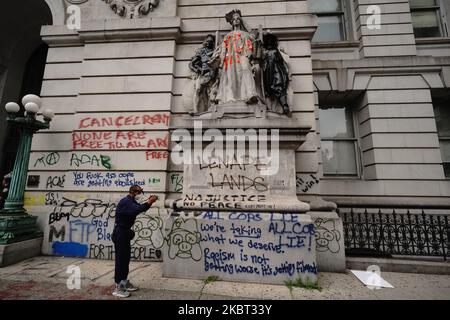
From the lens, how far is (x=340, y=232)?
18.5 ft

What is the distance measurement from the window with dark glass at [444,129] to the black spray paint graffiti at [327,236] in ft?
23.0

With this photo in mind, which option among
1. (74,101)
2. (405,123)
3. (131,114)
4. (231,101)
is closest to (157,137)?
(131,114)

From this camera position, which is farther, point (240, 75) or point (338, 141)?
point (338, 141)

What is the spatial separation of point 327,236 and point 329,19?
1005 cm

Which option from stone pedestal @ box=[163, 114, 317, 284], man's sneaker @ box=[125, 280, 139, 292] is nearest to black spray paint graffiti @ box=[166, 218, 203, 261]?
stone pedestal @ box=[163, 114, 317, 284]

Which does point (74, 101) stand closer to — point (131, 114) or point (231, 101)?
point (131, 114)

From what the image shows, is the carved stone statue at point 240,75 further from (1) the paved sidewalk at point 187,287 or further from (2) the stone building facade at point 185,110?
(1) the paved sidewalk at point 187,287

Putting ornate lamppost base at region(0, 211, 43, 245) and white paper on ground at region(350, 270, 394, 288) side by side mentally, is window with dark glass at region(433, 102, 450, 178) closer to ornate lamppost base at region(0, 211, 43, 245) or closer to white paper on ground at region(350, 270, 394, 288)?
white paper on ground at region(350, 270, 394, 288)

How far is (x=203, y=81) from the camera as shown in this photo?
6727 millimetres

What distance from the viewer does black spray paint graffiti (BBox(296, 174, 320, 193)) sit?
6.61 meters

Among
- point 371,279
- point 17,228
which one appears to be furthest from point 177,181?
point 371,279

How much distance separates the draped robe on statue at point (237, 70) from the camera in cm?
609

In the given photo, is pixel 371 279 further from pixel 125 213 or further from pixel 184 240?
pixel 125 213

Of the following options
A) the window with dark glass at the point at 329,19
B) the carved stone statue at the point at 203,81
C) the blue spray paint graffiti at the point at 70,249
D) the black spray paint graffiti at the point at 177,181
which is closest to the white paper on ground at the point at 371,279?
the black spray paint graffiti at the point at 177,181
